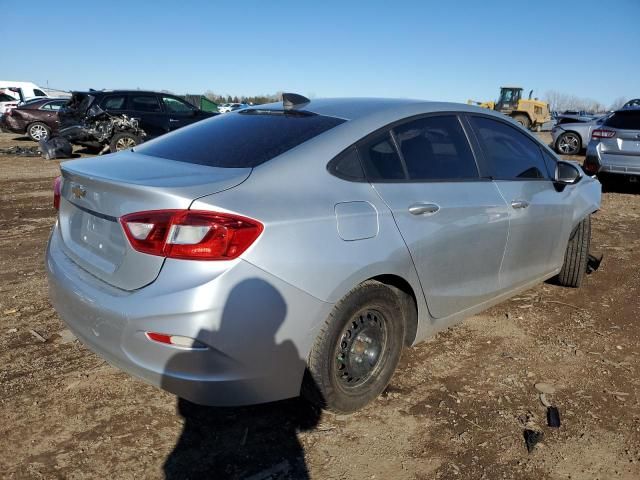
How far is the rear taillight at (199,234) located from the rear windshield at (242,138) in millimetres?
445

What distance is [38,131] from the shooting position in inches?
706

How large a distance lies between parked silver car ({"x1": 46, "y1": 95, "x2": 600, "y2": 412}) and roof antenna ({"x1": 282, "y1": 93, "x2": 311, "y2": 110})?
16mm

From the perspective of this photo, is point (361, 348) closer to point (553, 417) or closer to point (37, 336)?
point (553, 417)

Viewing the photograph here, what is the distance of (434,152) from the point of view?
299 centimetres

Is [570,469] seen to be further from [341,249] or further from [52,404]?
[52,404]

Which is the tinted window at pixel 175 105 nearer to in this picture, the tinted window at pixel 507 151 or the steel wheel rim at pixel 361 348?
the tinted window at pixel 507 151

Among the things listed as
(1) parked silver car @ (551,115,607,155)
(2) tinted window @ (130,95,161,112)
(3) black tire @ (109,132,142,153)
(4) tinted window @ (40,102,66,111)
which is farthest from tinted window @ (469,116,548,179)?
(4) tinted window @ (40,102,66,111)

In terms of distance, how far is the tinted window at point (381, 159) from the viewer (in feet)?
8.50

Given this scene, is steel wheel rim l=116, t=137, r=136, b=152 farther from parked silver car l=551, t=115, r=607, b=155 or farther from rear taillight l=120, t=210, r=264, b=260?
parked silver car l=551, t=115, r=607, b=155

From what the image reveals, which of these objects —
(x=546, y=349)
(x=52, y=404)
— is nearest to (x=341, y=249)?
(x=52, y=404)

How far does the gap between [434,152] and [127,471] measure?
2.29 m

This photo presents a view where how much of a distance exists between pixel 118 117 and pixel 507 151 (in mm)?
11082

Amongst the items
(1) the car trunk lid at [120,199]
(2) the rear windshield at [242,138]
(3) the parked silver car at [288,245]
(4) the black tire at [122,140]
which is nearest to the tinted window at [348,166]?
(3) the parked silver car at [288,245]

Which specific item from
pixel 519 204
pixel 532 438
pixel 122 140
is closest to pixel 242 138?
pixel 519 204
